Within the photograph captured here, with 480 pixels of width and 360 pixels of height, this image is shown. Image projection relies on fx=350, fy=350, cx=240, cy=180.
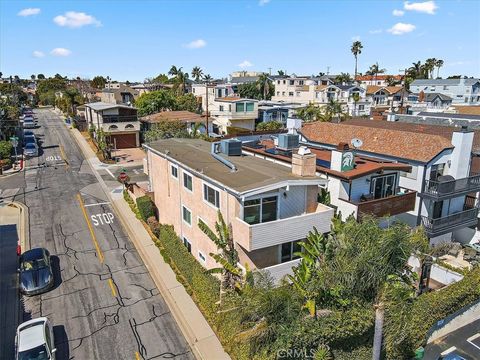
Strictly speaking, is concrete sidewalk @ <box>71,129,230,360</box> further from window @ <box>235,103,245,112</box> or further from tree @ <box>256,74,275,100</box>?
tree @ <box>256,74,275,100</box>

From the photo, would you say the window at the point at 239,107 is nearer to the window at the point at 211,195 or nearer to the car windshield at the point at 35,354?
the window at the point at 211,195

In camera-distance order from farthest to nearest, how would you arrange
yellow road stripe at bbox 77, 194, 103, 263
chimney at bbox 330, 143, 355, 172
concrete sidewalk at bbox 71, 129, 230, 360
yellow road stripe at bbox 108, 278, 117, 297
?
yellow road stripe at bbox 77, 194, 103, 263 < chimney at bbox 330, 143, 355, 172 < yellow road stripe at bbox 108, 278, 117, 297 < concrete sidewalk at bbox 71, 129, 230, 360

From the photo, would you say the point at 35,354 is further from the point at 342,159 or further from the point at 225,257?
the point at 342,159

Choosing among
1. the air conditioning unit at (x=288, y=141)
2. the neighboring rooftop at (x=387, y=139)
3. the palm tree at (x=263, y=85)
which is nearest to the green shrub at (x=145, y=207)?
the air conditioning unit at (x=288, y=141)

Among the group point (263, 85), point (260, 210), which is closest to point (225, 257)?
point (260, 210)

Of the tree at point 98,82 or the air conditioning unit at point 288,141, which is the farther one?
the tree at point 98,82

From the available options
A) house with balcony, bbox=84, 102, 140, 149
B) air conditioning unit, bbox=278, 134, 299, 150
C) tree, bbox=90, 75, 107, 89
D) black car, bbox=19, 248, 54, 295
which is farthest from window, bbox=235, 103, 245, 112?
tree, bbox=90, 75, 107, 89
